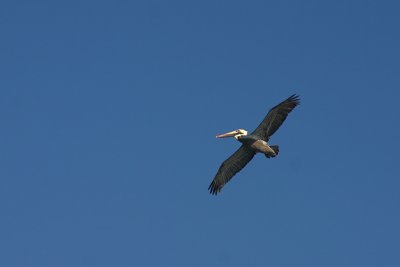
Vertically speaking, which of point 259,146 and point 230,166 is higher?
point 230,166

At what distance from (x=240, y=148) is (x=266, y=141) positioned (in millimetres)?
1814

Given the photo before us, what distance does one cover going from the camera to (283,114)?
42750mm

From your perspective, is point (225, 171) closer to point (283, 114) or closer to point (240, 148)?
point (240, 148)

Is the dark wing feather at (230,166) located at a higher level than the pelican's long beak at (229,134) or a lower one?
lower

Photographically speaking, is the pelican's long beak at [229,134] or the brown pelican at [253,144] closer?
the brown pelican at [253,144]

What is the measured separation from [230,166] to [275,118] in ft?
12.7

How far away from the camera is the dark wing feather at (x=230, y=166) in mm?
45000

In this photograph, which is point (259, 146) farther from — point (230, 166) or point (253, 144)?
point (230, 166)

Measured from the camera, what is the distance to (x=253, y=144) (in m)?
43.5

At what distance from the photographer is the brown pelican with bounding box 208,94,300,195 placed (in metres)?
→ 42.6

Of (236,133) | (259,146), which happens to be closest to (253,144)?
(259,146)

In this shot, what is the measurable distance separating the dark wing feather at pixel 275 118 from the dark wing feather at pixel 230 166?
151cm

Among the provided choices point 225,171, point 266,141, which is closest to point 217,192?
point 225,171

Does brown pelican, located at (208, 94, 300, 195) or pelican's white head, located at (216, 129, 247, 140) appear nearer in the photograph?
brown pelican, located at (208, 94, 300, 195)
